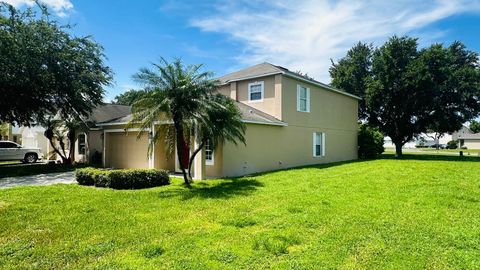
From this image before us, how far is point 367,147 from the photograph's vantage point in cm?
2530

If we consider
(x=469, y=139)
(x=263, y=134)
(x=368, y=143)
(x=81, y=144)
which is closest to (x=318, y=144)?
(x=263, y=134)

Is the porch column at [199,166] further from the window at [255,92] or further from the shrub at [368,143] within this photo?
the shrub at [368,143]

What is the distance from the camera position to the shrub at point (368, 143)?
83.0 ft

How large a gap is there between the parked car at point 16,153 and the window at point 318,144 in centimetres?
2073

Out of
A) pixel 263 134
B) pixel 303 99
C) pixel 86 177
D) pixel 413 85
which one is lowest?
pixel 86 177

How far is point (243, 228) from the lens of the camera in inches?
229

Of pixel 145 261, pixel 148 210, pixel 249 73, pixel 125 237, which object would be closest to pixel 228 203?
pixel 148 210

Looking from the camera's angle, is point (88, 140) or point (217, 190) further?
point (88, 140)

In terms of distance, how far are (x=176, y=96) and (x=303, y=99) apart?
1074 cm

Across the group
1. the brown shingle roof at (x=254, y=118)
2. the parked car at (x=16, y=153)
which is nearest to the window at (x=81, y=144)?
the parked car at (x=16, y=153)

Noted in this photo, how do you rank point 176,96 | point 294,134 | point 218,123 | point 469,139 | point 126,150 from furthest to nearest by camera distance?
1. point 469,139
2. point 294,134
3. point 126,150
4. point 218,123
5. point 176,96

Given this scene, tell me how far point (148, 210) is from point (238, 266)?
3848 millimetres

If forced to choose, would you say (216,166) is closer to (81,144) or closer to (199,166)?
(199,166)

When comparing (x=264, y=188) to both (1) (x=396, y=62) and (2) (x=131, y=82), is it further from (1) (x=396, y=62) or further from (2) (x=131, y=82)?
(1) (x=396, y=62)
